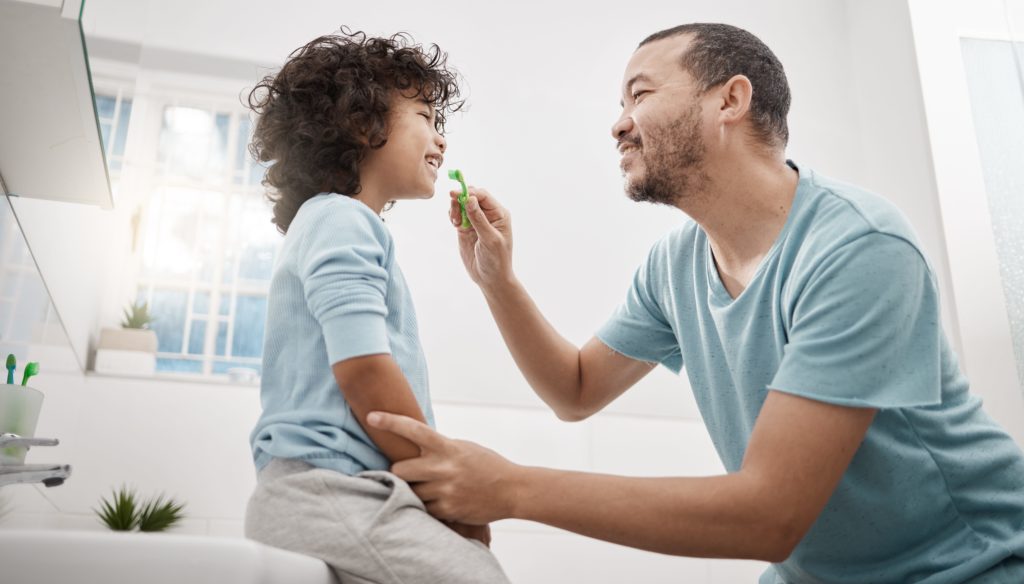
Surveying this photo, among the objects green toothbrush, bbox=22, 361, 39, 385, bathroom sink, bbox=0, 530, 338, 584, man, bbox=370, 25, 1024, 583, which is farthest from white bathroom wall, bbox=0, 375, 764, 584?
bathroom sink, bbox=0, 530, 338, 584

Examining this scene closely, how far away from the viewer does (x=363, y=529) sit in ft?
2.81

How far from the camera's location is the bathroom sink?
53cm

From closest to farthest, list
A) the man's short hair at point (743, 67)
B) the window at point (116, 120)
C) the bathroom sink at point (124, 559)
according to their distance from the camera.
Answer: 1. the bathroom sink at point (124, 559)
2. the man's short hair at point (743, 67)
3. the window at point (116, 120)

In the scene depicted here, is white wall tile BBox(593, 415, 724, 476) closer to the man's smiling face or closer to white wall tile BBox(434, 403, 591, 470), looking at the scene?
white wall tile BBox(434, 403, 591, 470)

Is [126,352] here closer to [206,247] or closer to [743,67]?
[206,247]

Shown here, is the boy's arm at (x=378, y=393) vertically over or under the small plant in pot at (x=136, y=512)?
over

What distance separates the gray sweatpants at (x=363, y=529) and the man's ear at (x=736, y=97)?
86cm

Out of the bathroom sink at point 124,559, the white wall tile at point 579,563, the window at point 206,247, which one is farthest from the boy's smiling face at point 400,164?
the window at point 206,247

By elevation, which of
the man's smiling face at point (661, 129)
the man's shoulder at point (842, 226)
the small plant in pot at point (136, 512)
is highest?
the man's smiling face at point (661, 129)

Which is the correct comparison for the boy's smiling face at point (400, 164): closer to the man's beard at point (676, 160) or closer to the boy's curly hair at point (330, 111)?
the boy's curly hair at point (330, 111)

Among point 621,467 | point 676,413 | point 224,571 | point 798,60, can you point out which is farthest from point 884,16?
point 224,571

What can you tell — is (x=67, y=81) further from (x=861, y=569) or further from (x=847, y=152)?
(x=847, y=152)

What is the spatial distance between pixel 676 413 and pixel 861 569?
141cm

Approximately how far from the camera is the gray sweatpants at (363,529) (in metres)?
0.85
